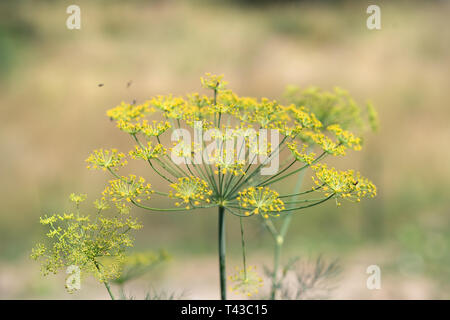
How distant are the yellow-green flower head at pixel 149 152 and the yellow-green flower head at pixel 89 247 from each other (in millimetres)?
225

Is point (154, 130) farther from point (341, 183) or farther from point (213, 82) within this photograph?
point (341, 183)

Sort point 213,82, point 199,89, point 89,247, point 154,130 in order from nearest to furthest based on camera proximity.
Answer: point 89,247 → point 154,130 → point 213,82 → point 199,89

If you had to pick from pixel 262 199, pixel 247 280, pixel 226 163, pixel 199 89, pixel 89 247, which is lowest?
pixel 247 280

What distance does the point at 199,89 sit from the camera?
27.4 ft

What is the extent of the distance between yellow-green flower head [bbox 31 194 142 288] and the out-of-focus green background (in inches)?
194

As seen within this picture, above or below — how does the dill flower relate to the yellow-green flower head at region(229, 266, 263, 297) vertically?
above

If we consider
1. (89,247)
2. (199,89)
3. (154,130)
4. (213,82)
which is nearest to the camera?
(89,247)

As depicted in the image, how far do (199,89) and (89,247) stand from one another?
7129mm

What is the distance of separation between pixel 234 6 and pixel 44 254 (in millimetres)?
9642

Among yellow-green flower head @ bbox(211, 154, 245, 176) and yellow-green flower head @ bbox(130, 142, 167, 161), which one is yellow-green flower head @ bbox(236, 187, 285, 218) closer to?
yellow-green flower head @ bbox(211, 154, 245, 176)

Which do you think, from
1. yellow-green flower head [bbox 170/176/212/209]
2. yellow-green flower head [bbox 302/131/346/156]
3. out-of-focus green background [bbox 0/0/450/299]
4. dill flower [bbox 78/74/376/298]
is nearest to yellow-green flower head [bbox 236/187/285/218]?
dill flower [bbox 78/74/376/298]

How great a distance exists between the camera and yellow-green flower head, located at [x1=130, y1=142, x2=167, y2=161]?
4.77 feet

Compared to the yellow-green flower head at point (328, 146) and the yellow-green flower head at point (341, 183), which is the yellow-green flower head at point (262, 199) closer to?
the yellow-green flower head at point (341, 183)

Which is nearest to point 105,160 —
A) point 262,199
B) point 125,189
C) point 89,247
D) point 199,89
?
point 125,189
